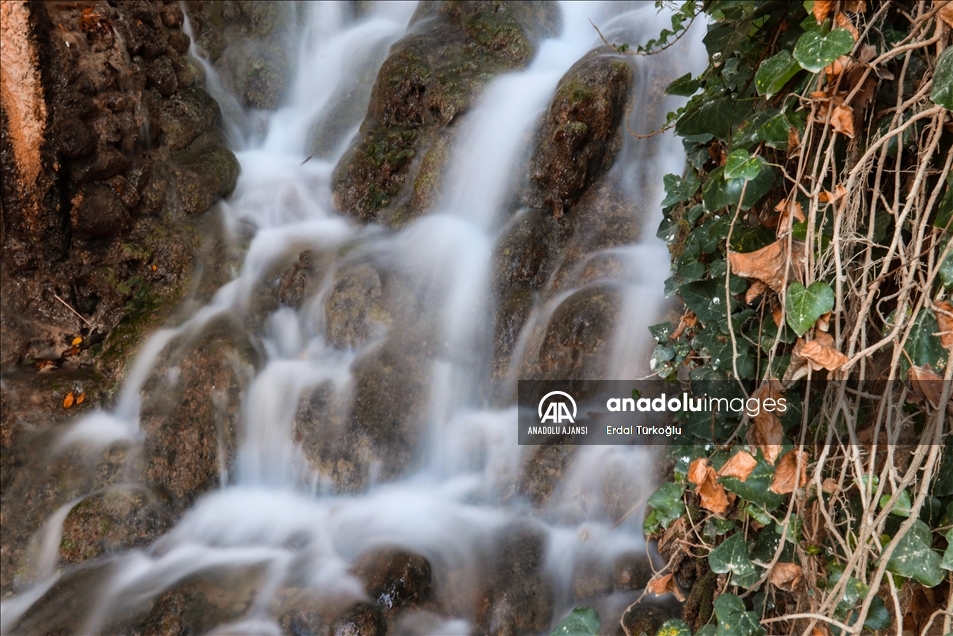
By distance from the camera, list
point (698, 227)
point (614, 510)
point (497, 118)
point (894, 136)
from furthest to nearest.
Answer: point (497, 118)
point (614, 510)
point (698, 227)
point (894, 136)

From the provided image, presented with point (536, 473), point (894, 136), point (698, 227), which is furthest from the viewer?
point (536, 473)

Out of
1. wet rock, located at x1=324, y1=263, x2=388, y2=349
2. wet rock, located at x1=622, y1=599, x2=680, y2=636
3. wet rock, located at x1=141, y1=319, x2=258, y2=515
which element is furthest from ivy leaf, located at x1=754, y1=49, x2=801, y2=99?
wet rock, located at x1=141, y1=319, x2=258, y2=515

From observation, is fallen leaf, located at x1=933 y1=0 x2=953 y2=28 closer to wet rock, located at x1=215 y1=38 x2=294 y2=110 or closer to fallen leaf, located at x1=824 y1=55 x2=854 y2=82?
fallen leaf, located at x1=824 y1=55 x2=854 y2=82

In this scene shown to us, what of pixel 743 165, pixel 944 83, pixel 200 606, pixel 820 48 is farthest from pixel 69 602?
pixel 944 83

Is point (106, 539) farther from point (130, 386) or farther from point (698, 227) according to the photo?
point (698, 227)

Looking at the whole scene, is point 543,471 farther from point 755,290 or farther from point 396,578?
point 755,290

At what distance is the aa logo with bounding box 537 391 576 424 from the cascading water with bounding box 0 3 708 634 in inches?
5.8

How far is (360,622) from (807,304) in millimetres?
1814

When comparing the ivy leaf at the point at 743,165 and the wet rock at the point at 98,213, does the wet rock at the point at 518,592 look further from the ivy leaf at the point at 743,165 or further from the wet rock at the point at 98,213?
the wet rock at the point at 98,213

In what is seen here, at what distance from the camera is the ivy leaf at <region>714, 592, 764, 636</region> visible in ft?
4.42

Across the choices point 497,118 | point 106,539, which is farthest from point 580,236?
point 106,539

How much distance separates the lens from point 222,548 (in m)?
2.94

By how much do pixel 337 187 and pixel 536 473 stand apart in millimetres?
2364

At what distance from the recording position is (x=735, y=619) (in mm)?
1356
